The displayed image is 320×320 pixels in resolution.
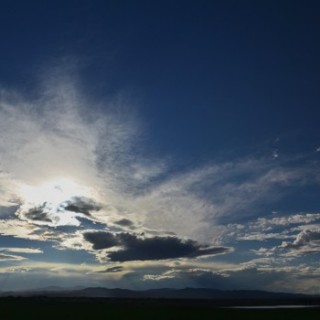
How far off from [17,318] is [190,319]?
1191 inches

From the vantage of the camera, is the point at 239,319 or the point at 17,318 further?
the point at 239,319

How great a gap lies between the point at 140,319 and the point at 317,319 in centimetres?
3145

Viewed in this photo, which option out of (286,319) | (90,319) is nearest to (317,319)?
(286,319)

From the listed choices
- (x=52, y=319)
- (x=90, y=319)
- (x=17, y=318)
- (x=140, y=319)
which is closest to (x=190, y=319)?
(x=140, y=319)

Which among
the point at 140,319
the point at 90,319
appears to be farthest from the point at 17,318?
the point at 140,319

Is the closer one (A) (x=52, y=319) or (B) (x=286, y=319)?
(A) (x=52, y=319)

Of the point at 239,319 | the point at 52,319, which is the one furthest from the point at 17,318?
the point at 239,319

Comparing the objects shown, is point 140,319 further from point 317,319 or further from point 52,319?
point 317,319

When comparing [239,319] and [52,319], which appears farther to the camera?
[239,319]

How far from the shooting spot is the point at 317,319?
248 ft

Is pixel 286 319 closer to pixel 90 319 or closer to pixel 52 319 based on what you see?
pixel 90 319

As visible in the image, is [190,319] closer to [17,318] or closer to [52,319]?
[52,319]

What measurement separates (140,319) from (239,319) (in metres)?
18.5

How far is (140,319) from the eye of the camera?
79000 mm
